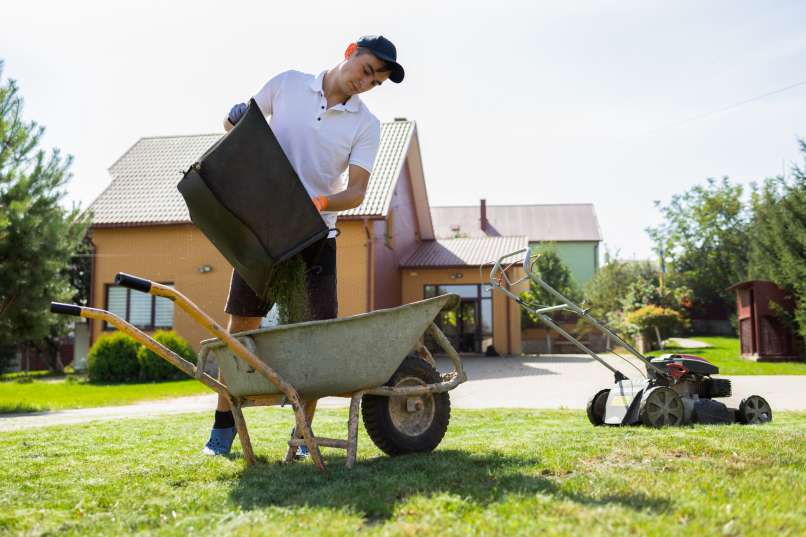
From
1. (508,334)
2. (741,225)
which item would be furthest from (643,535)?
(741,225)

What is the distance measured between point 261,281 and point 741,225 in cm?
3701

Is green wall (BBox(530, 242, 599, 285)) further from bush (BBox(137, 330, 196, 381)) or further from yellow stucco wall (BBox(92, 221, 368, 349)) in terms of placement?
bush (BBox(137, 330, 196, 381))

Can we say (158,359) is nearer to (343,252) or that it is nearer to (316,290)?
(343,252)

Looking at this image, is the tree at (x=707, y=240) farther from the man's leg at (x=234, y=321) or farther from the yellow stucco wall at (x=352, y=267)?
the man's leg at (x=234, y=321)

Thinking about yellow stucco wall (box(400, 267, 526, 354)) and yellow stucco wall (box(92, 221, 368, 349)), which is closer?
yellow stucco wall (box(92, 221, 368, 349))

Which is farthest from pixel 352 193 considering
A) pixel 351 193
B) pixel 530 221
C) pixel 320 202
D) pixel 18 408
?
pixel 530 221

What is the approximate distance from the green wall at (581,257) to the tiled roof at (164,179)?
2340 centimetres

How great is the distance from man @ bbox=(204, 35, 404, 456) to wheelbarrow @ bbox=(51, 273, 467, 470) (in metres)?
0.38

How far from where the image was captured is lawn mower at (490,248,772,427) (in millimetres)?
4574

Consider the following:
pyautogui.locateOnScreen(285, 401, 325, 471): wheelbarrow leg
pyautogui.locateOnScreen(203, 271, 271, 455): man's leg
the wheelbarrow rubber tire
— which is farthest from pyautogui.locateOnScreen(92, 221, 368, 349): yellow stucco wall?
pyautogui.locateOnScreen(285, 401, 325, 471): wheelbarrow leg

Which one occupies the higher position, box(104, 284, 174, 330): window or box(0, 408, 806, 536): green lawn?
box(104, 284, 174, 330): window

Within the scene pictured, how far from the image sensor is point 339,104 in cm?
334

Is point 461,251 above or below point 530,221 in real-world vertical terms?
below

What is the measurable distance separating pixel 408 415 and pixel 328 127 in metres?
1.32
